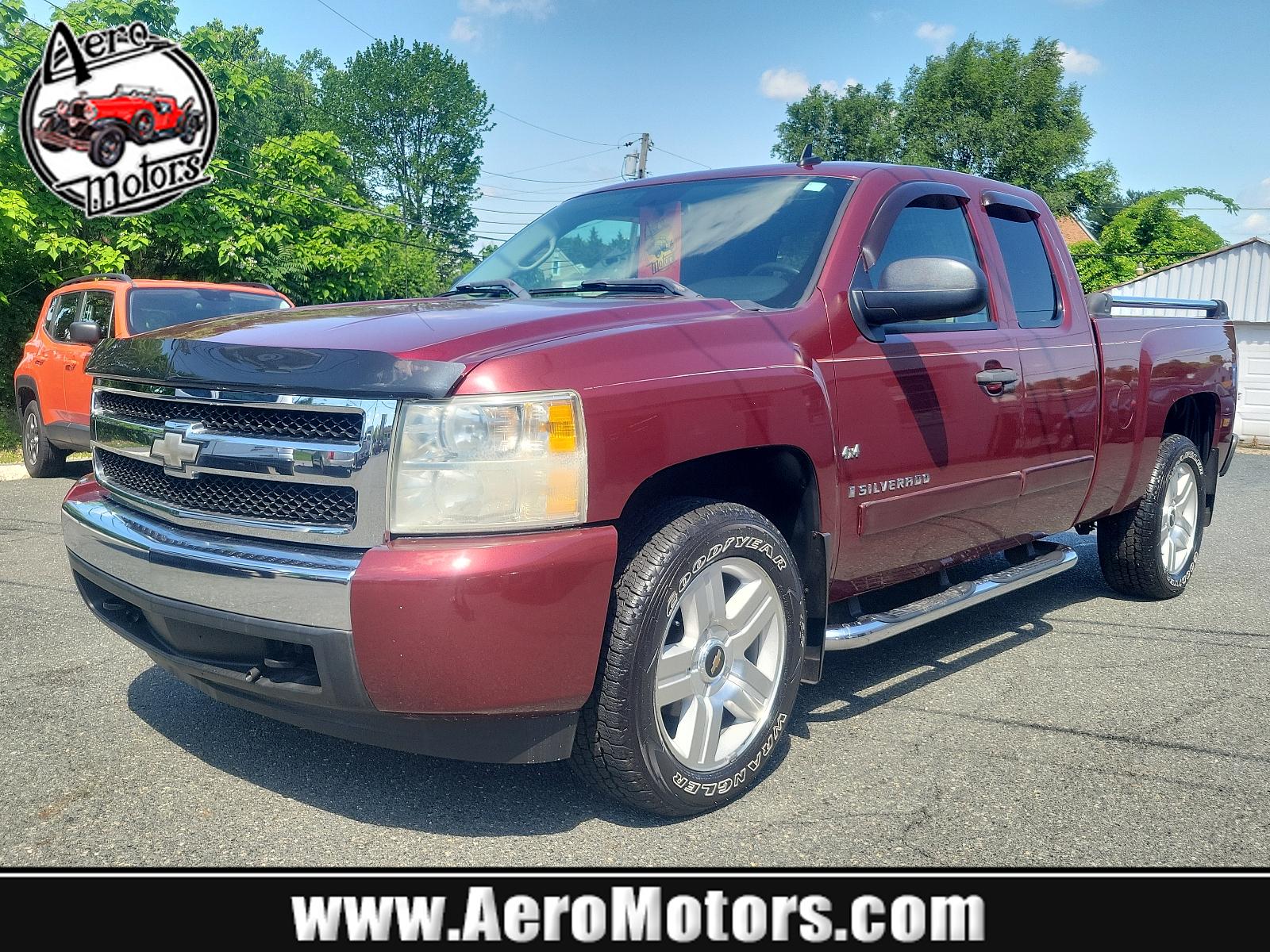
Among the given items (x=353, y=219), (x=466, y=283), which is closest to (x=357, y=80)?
(x=353, y=219)

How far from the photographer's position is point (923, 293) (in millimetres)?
3488

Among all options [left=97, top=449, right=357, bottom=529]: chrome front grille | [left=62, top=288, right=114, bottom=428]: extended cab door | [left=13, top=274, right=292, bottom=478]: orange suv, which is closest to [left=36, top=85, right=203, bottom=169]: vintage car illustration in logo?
[left=13, top=274, right=292, bottom=478]: orange suv

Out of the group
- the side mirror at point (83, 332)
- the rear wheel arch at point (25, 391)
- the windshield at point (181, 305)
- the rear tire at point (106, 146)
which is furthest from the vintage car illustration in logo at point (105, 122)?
the side mirror at point (83, 332)

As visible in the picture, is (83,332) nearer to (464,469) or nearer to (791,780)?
(464,469)

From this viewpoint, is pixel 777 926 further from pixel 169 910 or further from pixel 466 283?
pixel 466 283

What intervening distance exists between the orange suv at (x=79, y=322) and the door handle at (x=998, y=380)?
22.4 feet

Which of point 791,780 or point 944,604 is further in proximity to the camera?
point 944,604

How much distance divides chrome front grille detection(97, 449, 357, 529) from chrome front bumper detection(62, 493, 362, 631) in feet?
0.22

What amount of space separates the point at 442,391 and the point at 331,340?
475 millimetres

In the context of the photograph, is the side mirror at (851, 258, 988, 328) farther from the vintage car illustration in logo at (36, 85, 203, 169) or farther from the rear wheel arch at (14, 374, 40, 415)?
the vintage car illustration in logo at (36, 85, 203, 169)

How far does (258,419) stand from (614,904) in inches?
58.0

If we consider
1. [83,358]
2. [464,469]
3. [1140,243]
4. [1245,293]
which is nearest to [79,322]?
[83,358]

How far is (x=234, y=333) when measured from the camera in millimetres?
3115

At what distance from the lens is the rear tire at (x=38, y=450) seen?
10562mm
